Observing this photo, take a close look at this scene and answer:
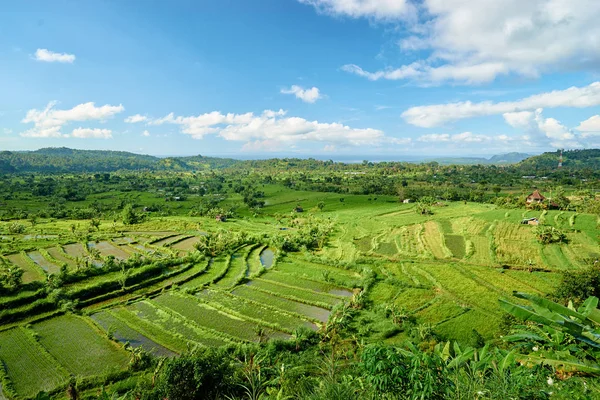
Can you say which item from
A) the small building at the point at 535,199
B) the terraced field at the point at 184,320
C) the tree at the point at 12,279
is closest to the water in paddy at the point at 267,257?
the terraced field at the point at 184,320

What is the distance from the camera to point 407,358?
6.23 m

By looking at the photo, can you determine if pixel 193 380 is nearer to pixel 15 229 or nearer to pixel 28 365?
pixel 28 365

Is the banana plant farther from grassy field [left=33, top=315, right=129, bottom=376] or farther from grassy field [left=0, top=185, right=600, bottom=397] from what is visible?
grassy field [left=33, top=315, right=129, bottom=376]

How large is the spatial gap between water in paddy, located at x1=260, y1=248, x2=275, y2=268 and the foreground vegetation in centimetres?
39

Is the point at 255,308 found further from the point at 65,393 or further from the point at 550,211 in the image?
the point at 550,211

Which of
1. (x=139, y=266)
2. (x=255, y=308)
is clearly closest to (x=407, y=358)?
(x=255, y=308)

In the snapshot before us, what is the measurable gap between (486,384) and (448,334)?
18.7 meters

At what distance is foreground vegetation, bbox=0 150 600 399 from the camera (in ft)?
18.7

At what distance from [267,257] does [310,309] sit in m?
15.6

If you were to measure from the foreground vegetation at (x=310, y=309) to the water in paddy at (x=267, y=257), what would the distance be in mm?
387

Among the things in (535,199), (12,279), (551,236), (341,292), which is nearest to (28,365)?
(12,279)

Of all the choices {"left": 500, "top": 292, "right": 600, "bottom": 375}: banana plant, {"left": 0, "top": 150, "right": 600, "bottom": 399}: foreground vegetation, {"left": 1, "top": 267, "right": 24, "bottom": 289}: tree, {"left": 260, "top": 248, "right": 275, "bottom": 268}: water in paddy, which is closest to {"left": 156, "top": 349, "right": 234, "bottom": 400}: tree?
{"left": 0, "top": 150, "right": 600, "bottom": 399}: foreground vegetation

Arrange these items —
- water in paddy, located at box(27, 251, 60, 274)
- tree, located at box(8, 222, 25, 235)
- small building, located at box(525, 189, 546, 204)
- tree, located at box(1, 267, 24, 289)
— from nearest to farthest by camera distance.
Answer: tree, located at box(1, 267, 24, 289)
water in paddy, located at box(27, 251, 60, 274)
tree, located at box(8, 222, 25, 235)
small building, located at box(525, 189, 546, 204)

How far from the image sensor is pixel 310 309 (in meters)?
26.6
